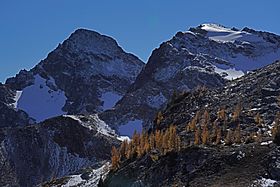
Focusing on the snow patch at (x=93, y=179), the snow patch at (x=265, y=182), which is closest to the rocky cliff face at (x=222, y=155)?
the snow patch at (x=265, y=182)

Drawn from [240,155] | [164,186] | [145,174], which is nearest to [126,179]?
[145,174]

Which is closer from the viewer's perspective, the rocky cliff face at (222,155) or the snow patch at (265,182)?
the snow patch at (265,182)

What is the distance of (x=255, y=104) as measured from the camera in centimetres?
5775

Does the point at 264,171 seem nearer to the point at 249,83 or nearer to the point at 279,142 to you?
the point at 279,142

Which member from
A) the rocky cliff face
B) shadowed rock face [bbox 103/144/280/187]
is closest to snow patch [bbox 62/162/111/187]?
the rocky cliff face

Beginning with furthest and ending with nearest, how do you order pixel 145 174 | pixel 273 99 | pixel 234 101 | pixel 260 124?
pixel 234 101 → pixel 273 99 → pixel 260 124 → pixel 145 174

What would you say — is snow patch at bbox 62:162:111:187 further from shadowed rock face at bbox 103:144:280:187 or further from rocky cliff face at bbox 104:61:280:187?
shadowed rock face at bbox 103:144:280:187

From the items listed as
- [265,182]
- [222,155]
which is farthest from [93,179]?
[265,182]

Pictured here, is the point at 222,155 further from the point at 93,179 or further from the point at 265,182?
the point at 93,179

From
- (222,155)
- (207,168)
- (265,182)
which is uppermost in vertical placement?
(222,155)

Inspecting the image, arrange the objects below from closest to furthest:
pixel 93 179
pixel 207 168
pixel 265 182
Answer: pixel 265 182
pixel 207 168
pixel 93 179

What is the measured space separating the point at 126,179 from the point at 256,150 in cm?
1199

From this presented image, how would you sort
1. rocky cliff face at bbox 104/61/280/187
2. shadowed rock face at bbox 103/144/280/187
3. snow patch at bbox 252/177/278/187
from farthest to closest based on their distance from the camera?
rocky cliff face at bbox 104/61/280/187 → shadowed rock face at bbox 103/144/280/187 → snow patch at bbox 252/177/278/187

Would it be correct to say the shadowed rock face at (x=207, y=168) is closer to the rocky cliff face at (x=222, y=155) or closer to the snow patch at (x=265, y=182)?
the rocky cliff face at (x=222, y=155)
